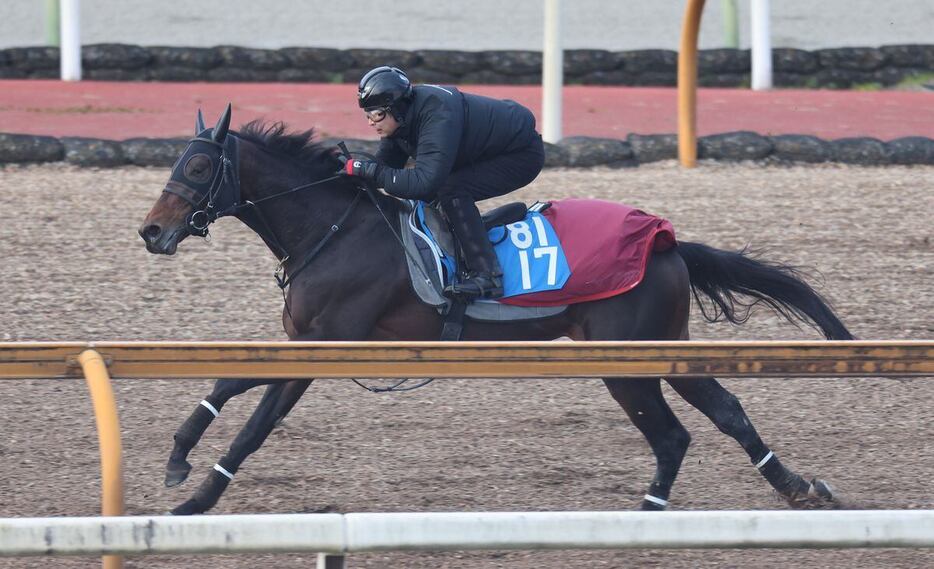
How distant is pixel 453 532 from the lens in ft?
12.5

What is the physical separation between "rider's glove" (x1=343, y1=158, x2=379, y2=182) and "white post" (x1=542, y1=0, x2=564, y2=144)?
21.7ft

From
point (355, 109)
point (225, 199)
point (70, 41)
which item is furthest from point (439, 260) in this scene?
point (70, 41)

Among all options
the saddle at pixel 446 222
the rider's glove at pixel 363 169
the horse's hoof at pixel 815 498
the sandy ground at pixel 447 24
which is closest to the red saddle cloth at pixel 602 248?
the saddle at pixel 446 222

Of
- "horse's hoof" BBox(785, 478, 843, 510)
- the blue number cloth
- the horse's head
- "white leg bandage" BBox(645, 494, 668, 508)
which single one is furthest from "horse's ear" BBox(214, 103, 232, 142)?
"horse's hoof" BBox(785, 478, 843, 510)

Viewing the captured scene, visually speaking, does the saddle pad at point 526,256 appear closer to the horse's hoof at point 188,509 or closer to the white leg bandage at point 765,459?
the white leg bandage at point 765,459

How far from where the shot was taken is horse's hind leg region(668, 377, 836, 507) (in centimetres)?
548

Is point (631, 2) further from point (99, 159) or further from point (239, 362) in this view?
point (239, 362)

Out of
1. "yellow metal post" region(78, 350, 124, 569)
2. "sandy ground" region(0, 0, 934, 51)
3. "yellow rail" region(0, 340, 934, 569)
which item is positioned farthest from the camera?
"sandy ground" region(0, 0, 934, 51)

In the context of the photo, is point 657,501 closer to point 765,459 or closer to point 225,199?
point 765,459

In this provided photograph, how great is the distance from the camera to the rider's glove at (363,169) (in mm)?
5531

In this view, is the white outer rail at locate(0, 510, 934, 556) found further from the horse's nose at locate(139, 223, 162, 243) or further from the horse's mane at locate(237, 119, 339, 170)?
the horse's mane at locate(237, 119, 339, 170)

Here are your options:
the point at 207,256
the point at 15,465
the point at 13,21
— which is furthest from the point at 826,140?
the point at 13,21

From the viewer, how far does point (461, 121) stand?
5520 mm

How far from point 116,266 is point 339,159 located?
3.59m
